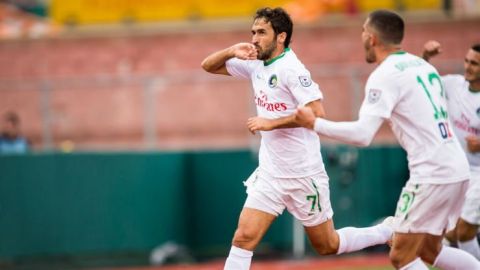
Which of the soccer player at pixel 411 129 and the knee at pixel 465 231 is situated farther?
the knee at pixel 465 231

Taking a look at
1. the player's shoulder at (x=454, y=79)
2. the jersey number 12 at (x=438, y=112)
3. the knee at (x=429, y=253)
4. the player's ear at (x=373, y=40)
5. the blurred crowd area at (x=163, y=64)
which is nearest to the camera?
the jersey number 12 at (x=438, y=112)

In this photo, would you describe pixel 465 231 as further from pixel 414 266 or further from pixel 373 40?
pixel 373 40

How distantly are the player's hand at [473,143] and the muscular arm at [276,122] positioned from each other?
2.03 metres

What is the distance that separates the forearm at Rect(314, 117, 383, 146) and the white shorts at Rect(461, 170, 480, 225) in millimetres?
3422

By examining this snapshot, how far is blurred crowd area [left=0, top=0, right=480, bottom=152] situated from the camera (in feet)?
67.5

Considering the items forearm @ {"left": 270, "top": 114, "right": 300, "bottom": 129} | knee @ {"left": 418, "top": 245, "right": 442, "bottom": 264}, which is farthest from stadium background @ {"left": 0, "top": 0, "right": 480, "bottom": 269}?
knee @ {"left": 418, "top": 245, "right": 442, "bottom": 264}

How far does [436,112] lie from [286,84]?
176 cm

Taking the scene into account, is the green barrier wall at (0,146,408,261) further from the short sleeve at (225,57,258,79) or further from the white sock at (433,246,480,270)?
the white sock at (433,246,480,270)

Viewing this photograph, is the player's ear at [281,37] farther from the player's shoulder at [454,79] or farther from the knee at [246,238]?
the player's shoulder at [454,79]

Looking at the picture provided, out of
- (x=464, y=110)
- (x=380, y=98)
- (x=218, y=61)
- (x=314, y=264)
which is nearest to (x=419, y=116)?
(x=380, y=98)

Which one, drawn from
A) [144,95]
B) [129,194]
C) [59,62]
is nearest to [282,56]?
[129,194]

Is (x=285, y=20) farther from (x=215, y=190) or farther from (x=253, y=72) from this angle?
(x=215, y=190)

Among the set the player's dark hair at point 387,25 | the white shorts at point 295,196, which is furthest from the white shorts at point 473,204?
the player's dark hair at point 387,25

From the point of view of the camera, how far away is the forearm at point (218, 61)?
10424mm
